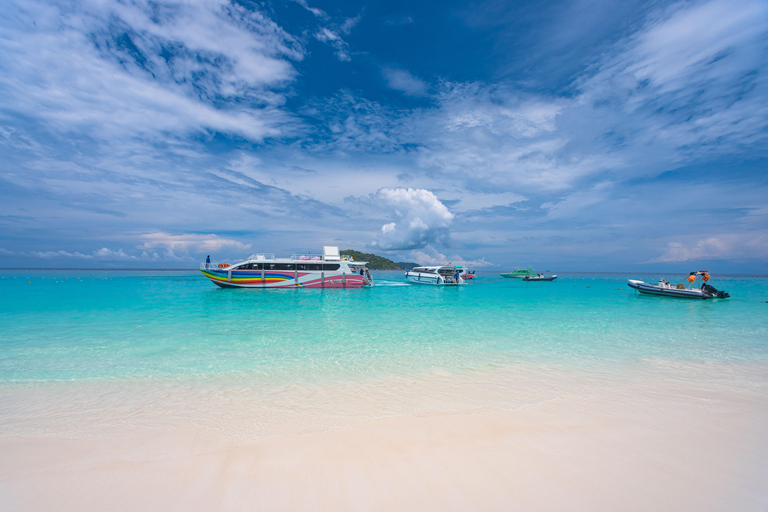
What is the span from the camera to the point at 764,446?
4160 millimetres

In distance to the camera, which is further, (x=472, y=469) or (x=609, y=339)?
(x=609, y=339)

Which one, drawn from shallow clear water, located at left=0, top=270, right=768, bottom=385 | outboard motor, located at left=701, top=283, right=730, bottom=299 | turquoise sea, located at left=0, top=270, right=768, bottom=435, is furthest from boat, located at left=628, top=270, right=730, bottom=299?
turquoise sea, located at left=0, top=270, right=768, bottom=435

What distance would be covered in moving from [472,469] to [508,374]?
4.23 meters

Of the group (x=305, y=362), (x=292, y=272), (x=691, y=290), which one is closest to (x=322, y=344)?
(x=305, y=362)

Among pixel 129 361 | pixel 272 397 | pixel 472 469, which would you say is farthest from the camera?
pixel 129 361

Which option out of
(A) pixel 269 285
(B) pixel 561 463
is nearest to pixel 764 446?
(B) pixel 561 463

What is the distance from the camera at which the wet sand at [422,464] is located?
9.94 feet

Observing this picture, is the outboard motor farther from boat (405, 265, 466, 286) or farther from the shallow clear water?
boat (405, 265, 466, 286)

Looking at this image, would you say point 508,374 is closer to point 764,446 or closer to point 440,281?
point 764,446

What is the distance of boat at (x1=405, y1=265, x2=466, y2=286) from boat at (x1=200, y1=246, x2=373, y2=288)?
12840mm

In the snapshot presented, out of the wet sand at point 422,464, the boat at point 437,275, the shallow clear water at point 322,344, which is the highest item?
the boat at point 437,275

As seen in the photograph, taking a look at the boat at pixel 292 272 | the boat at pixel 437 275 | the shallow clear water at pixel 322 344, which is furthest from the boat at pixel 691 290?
the boat at pixel 292 272

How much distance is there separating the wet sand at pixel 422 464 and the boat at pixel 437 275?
46415mm

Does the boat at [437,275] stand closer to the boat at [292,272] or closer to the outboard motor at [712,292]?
the boat at [292,272]
